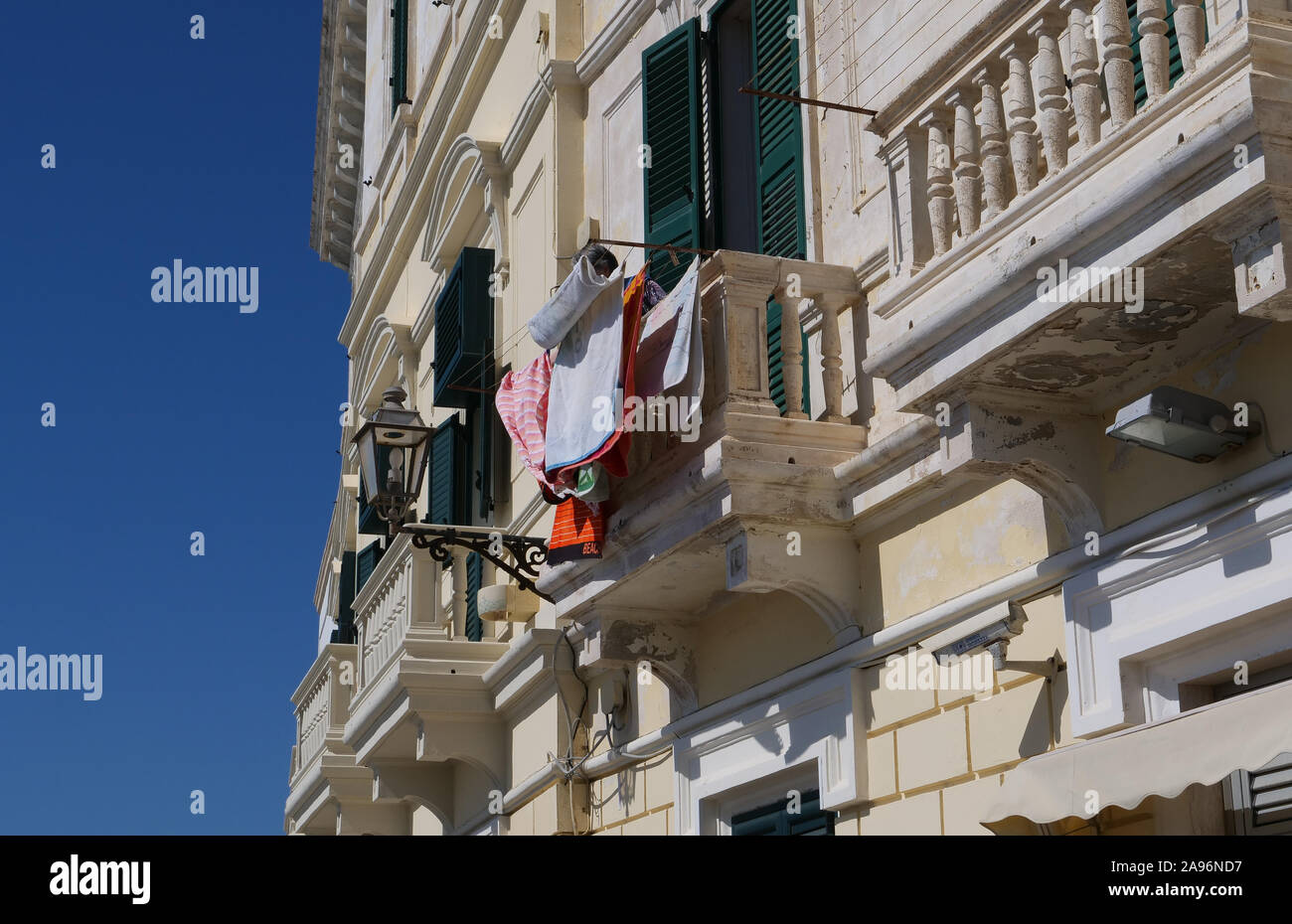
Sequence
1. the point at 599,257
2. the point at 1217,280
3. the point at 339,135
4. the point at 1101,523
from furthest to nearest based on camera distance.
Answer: the point at 339,135, the point at 599,257, the point at 1101,523, the point at 1217,280

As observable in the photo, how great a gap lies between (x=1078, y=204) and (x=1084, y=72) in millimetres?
453

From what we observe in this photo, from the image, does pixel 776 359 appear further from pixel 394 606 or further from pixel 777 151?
pixel 394 606

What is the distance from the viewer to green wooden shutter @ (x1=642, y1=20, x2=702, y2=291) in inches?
406

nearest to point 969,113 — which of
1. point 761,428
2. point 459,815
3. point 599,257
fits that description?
point 761,428

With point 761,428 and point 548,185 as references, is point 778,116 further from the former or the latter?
point 548,185

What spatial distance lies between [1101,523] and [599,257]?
10.8ft

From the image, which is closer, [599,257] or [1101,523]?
[1101,523]

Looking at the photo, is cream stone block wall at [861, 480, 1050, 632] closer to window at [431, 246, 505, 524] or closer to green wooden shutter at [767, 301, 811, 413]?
green wooden shutter at [767, 301, 811, 413]

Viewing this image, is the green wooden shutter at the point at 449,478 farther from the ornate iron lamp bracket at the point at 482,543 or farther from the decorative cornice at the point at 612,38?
the ornate iron lamp bracket at the point at 482,543

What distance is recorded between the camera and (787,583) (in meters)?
8.01
